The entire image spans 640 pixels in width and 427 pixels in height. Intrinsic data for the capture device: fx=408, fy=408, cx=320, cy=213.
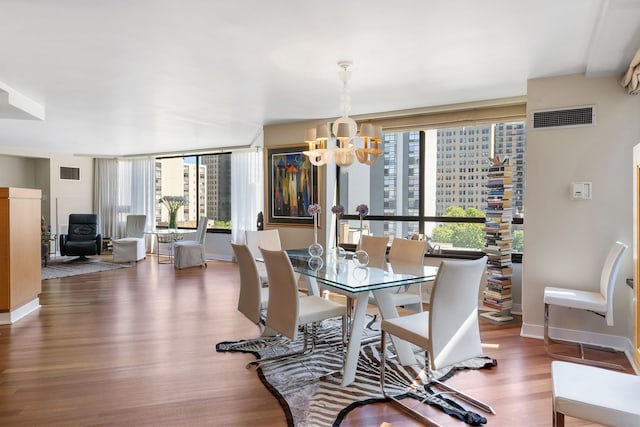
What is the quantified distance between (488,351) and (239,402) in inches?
82.7

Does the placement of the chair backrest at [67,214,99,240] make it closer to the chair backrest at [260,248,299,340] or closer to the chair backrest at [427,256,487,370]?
the chair backrest at [260,248,299,340]

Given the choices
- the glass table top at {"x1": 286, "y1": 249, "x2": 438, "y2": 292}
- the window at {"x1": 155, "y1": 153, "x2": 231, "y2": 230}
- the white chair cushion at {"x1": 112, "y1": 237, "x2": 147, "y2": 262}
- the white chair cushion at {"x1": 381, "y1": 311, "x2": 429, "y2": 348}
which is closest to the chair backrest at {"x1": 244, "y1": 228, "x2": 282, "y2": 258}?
the glass table top at {"x1": 286, "y1": 249, "x2": 438, "y2": 292}

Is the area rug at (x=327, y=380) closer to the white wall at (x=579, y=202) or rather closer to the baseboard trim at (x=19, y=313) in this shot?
the white wall at (x=579, y=202)

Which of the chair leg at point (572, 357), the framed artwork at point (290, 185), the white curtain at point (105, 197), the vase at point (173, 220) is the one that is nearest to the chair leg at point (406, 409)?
the chair leg at point (572, 357)

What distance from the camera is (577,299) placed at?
326 centimetres

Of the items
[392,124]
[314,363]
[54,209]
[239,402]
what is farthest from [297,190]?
[54,209]

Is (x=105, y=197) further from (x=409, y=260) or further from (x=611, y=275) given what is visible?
(x=611, y=275)

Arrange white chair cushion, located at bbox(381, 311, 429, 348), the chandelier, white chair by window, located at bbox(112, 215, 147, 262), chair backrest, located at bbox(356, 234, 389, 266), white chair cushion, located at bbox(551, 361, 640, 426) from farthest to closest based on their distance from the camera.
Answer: white chair by window, located at bbox(112, 215, 147, 262), chair backrest, located at bbox(356, 234, 389, 266), the chandelier, white chair cushion, located at bbox(381, 311, 429, 348), white chair cushion, located at bbox(551, 361, 640, 426)

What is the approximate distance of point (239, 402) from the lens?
253 cm

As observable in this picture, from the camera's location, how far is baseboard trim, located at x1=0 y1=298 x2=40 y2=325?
4156 millimetres

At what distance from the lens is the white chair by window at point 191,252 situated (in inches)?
299

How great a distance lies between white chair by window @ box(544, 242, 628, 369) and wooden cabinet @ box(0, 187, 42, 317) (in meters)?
5.10

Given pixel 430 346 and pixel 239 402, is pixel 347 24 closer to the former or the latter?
pixel 430 346

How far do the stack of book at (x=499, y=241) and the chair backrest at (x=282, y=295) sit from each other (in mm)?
2566
